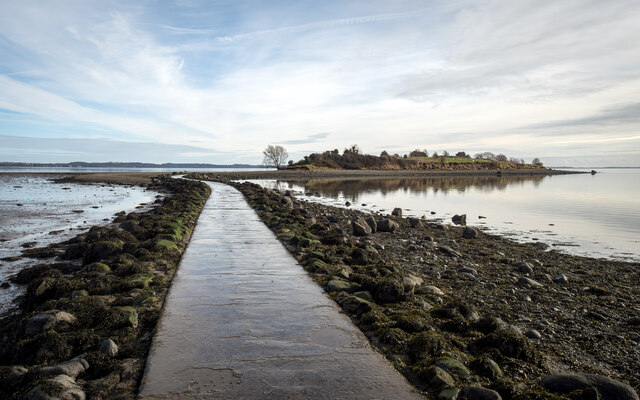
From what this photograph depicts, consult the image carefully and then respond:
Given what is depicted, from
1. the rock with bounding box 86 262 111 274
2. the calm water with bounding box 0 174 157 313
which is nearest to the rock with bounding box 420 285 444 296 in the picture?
the rock with bounding box 86 262 111 274

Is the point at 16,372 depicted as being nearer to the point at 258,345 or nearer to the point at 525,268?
the point at 258,345

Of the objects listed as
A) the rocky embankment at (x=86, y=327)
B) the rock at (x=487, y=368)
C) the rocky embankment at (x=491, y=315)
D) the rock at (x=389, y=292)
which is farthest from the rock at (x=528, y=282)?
the rocky embankment at (x=86, y=327)

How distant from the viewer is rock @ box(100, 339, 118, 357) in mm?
5086

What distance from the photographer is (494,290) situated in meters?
8.77

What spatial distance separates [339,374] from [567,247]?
14.4 metres

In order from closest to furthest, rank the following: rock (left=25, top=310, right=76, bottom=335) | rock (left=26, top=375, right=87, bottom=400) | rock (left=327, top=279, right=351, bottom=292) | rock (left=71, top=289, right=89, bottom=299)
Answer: rock (left=26, top=375, right=87, bottom=400) < rock (left=25, top=310, right=76, bottom=335) < rock (left=71, top=289, right=89, bottom=299) < rock (left=327, top=279, right=351, bottom=292)

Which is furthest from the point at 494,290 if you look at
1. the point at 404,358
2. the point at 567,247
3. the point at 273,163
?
the point at 273,163

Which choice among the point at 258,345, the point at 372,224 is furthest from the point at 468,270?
the point at 372,224

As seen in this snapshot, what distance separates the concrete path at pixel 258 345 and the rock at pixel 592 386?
5.59 feet

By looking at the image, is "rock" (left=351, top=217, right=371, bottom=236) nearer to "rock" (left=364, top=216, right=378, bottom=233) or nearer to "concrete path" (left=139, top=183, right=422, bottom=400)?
"rock" (left=364, top=216, right=378, bottom=233)

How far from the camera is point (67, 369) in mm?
4535

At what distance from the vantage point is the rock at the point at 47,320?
5780 mm

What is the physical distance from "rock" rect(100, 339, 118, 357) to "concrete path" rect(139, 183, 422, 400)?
0.52 metres

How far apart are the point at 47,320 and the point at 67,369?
6.11 ft
